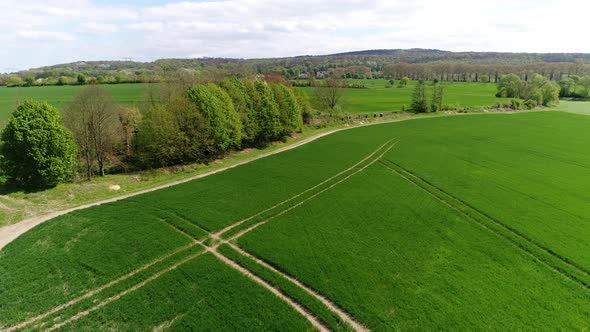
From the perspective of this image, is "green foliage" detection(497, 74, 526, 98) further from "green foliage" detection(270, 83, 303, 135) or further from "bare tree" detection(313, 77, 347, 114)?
"green foliage" detection(270, 83, 303, 135)

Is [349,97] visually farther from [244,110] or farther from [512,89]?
[244,110]

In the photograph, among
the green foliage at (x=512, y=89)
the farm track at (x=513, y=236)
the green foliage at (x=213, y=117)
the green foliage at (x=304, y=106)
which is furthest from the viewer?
the green foliage at (x=512, y=89)

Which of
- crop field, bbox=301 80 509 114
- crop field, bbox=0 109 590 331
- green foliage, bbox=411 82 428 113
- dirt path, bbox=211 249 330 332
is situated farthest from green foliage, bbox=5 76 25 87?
green foliage, bbox=411 82 428 113

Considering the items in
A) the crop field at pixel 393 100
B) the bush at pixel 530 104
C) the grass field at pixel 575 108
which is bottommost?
the grass field at pixel 575 108

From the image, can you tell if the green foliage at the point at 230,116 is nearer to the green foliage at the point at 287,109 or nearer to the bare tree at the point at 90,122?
the green foliage at the point at 287,109

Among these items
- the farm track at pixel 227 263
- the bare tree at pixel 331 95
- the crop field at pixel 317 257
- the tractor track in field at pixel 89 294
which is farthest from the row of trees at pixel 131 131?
the bare tree at pixel 331 95

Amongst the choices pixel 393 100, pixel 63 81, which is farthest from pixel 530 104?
pixel 63 81
